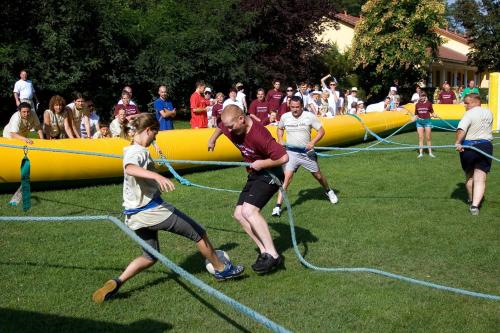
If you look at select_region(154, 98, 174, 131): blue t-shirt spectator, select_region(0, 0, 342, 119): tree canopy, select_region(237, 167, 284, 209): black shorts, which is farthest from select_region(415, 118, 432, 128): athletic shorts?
select_region(0, 0, 342, 119): tree canopy

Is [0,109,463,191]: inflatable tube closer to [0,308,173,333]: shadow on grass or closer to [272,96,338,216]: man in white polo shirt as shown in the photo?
[272,96,338,216]: man in white polo shirt

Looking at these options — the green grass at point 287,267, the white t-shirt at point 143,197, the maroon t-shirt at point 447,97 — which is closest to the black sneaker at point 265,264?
the green grass at point 287,267

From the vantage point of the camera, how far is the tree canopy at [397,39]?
3284 cm

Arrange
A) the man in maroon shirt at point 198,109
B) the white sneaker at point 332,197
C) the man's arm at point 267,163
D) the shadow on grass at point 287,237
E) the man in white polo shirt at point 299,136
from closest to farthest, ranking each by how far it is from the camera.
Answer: the man's arm at point 267,163 < the shadow on grass at point 287,237 < the man in white polo shirt at point 299,136 < the white sneaker at point 332,197 < the man in maroon shirt at point 198,109

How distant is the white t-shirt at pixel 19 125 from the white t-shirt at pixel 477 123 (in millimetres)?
6950

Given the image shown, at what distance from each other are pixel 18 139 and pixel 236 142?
16.1 ft

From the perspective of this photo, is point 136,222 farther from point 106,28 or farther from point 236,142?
point 106,28

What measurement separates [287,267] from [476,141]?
3983 millimetres

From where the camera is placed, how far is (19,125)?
30.0ft

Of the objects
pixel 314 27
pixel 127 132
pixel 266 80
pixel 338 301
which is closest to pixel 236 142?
pixel 127 132

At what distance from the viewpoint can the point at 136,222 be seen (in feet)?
15.9

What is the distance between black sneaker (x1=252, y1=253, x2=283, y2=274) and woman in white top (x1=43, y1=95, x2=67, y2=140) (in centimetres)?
621

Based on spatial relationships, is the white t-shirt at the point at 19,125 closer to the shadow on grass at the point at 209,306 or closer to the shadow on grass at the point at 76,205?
the shadow on grass at the point at 76,205

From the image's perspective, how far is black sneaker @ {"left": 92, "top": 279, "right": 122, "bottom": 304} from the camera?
4836mm
